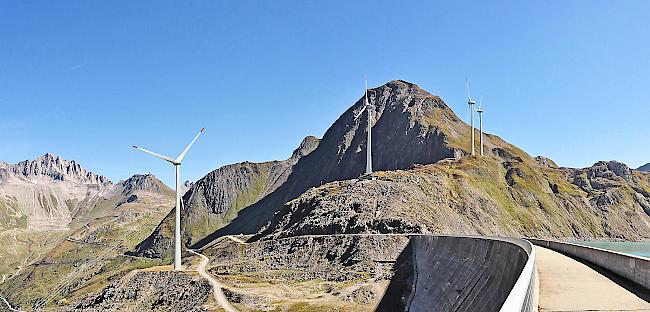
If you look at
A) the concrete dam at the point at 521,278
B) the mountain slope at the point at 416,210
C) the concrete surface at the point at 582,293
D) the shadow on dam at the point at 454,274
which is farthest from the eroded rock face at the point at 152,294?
the concrete surface at the point at 582,293

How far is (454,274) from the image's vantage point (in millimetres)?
69938

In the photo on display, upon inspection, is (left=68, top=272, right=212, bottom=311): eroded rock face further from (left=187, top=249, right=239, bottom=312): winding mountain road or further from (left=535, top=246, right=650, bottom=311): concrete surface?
(left=535, top=246, right=650, bottom=311): concrete surface

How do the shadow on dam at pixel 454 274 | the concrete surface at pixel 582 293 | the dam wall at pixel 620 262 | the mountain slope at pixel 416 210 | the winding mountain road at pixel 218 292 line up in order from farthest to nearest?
the mountain slope at pixel 416 210, the winding mountain road at pixel 218 292, the shadow on dam at pixel 454 274, the dam wall at pixel 620 262, the concrete surface at pixel 582 293

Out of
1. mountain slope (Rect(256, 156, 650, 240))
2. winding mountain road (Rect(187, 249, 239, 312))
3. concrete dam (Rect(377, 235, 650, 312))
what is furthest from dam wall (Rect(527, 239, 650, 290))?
mountain slope (Rect(256, 156, 650, 240))

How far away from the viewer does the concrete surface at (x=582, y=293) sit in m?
23.1

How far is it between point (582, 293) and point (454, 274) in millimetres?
44096

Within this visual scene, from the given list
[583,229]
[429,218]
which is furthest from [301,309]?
[583,229]

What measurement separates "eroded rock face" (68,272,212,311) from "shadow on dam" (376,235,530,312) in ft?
137

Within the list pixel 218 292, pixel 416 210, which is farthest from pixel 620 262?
pixel 416 210

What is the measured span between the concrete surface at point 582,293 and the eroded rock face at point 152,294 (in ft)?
302

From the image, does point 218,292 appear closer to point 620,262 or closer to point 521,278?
point 620,262

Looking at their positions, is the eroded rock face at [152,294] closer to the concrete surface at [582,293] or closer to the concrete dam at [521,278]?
the concrete dam at [521,278]

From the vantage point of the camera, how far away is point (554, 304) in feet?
77.5

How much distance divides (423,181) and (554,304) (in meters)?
146
